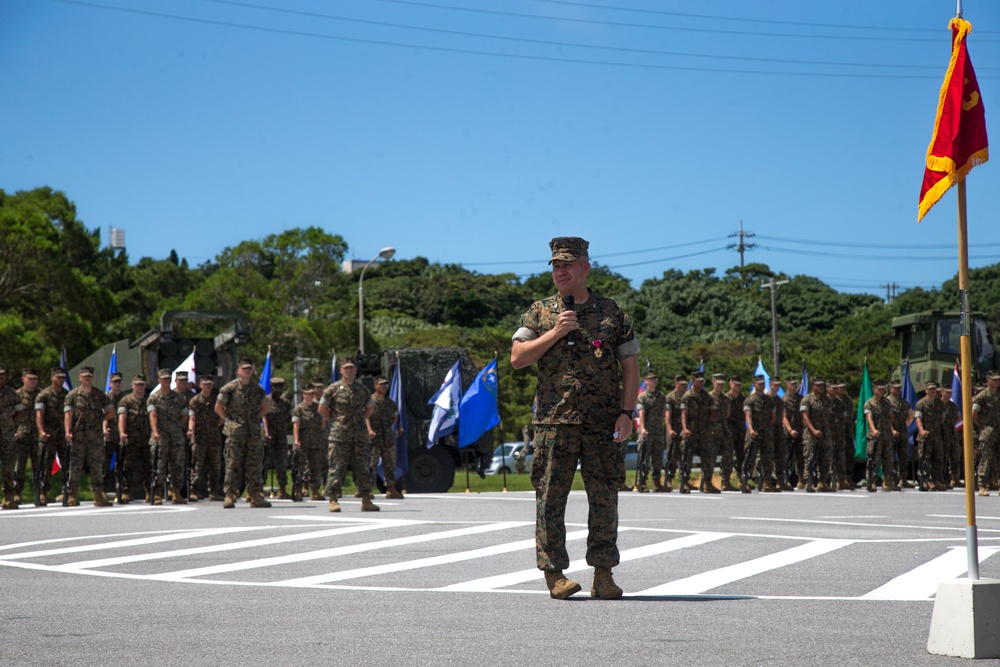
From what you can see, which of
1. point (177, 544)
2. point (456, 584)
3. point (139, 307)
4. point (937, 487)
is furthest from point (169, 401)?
point (139, 307)

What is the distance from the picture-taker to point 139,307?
2477 inches

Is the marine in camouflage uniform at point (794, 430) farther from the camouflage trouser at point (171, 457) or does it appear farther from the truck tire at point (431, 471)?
the camouflage trouser at point (171, 457)

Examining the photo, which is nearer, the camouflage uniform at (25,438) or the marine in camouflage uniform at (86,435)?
the marine in camouflage uniform at (86,435)

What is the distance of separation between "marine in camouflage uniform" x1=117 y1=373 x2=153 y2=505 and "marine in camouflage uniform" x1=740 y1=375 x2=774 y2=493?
34.0 ft

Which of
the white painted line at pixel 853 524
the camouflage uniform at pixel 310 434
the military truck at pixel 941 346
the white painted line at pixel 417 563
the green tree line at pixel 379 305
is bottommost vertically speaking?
the white painted line at pixel 417 563

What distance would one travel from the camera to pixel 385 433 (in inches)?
900

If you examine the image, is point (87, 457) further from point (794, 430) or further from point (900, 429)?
point (900, 429)

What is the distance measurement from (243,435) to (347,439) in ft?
5.43

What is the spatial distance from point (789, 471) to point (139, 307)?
44447 millimetres

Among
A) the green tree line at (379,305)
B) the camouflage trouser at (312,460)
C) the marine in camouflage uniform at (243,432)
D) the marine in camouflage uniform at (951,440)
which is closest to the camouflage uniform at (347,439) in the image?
the marine in camouflage uniform at (243,432)

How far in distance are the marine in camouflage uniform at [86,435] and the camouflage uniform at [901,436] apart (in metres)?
14.2

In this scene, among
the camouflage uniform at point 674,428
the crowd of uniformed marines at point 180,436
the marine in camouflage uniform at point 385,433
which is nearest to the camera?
the crowd of uniformed marines at point 180,436

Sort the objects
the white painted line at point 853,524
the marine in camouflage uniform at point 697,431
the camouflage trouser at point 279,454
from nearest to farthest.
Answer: the white painted line at point 853,524, the camouflage trouser at point 279,454, the marine in camouflage uniform at point 697,431

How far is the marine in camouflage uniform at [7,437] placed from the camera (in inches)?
761
